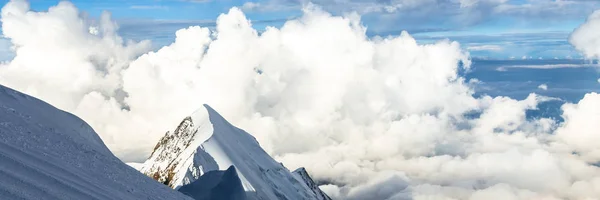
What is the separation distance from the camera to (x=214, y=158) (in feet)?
391

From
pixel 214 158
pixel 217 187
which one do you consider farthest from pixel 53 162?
pixel 214 158

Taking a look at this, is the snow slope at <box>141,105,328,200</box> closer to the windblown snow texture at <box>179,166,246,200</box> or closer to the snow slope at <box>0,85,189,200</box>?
the windblown snow texture at <box>179,166,246,200</box>

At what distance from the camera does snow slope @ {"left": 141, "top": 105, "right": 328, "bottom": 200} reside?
113688 millimetres

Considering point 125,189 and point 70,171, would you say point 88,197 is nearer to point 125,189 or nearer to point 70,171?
point 70,171

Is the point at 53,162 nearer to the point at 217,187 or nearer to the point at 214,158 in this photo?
the point at 217,187

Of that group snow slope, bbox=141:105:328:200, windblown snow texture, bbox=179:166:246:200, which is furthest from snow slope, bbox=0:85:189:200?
snow slope, bbox=141:105:328:200

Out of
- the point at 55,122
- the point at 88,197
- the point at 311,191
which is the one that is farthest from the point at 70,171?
→ the point at 311,191

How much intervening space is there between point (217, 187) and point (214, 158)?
169 feet

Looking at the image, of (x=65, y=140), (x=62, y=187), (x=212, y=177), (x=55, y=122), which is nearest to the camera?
(x=62, y=187)

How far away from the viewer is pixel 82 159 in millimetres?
37062

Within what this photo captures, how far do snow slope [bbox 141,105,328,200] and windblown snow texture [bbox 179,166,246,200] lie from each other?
3390 centimetres

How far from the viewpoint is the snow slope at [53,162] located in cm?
2833

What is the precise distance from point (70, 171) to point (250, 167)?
101m

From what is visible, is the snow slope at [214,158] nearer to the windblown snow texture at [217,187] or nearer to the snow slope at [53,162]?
the windblown snow texture at [217,187]
